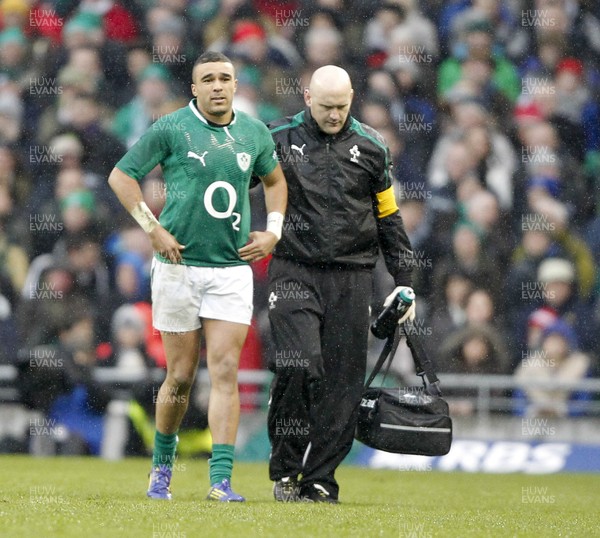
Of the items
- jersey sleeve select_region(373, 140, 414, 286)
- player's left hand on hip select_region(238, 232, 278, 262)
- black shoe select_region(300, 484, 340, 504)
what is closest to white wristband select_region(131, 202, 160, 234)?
player's left hand on hip select_region(238, 232, 278, 262)

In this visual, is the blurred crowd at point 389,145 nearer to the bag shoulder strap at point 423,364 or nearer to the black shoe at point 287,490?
the bag shoulder strap at point 423,364

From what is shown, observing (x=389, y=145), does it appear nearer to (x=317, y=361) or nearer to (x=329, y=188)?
(x=329, y=188)

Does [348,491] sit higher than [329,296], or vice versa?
[329,296]

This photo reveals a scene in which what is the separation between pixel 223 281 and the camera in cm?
762

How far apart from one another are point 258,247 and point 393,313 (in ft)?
3.28

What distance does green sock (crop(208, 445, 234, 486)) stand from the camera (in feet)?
24.6

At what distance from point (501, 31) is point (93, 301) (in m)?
5.29

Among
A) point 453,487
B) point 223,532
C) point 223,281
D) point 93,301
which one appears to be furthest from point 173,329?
point 93,301

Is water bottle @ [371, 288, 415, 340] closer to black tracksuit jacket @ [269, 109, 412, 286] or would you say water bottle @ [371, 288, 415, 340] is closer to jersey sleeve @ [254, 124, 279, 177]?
black tracksuit jacket @ [269, 109, 412, 286]

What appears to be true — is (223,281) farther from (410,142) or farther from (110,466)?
(410,142)

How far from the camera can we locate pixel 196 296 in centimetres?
763

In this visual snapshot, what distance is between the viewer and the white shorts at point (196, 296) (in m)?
7.61

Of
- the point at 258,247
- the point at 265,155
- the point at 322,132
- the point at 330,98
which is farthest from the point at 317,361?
the point at 330,98

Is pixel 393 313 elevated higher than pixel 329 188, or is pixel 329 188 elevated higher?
pixel 329 188
